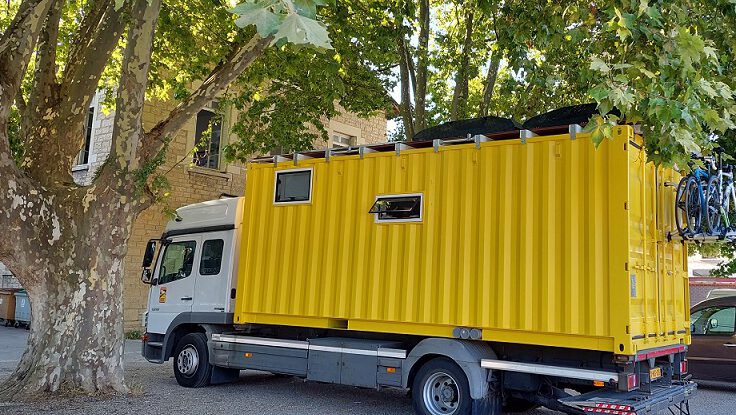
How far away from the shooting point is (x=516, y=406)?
8250 millimetres

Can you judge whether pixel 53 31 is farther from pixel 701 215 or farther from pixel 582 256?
pixel 701 215

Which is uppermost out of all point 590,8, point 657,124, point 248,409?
point 590,8

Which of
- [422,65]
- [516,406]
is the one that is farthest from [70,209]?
[422,65]

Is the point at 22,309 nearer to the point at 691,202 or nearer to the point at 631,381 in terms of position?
the point at 631,381

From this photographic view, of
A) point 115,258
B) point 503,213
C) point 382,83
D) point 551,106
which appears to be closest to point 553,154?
point 503,213

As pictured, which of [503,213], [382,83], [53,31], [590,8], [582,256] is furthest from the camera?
[382,83]

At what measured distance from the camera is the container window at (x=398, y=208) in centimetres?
802

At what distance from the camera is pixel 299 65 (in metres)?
13.7

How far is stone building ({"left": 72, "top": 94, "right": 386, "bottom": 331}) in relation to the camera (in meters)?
17.1

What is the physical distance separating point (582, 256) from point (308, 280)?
356cm

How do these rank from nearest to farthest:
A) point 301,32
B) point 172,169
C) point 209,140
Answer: point 301,32 → point 172,169 → point 209,140

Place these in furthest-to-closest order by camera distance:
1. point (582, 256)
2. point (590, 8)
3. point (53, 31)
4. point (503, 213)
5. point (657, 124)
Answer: point (53, 31) → point (590, 8) → point (503, 213) → point (582, 256) → point (657, 124)

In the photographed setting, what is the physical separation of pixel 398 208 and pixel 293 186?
1757 millimetres

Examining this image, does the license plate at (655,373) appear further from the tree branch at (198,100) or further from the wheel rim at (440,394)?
the tree branch at (198,100)
